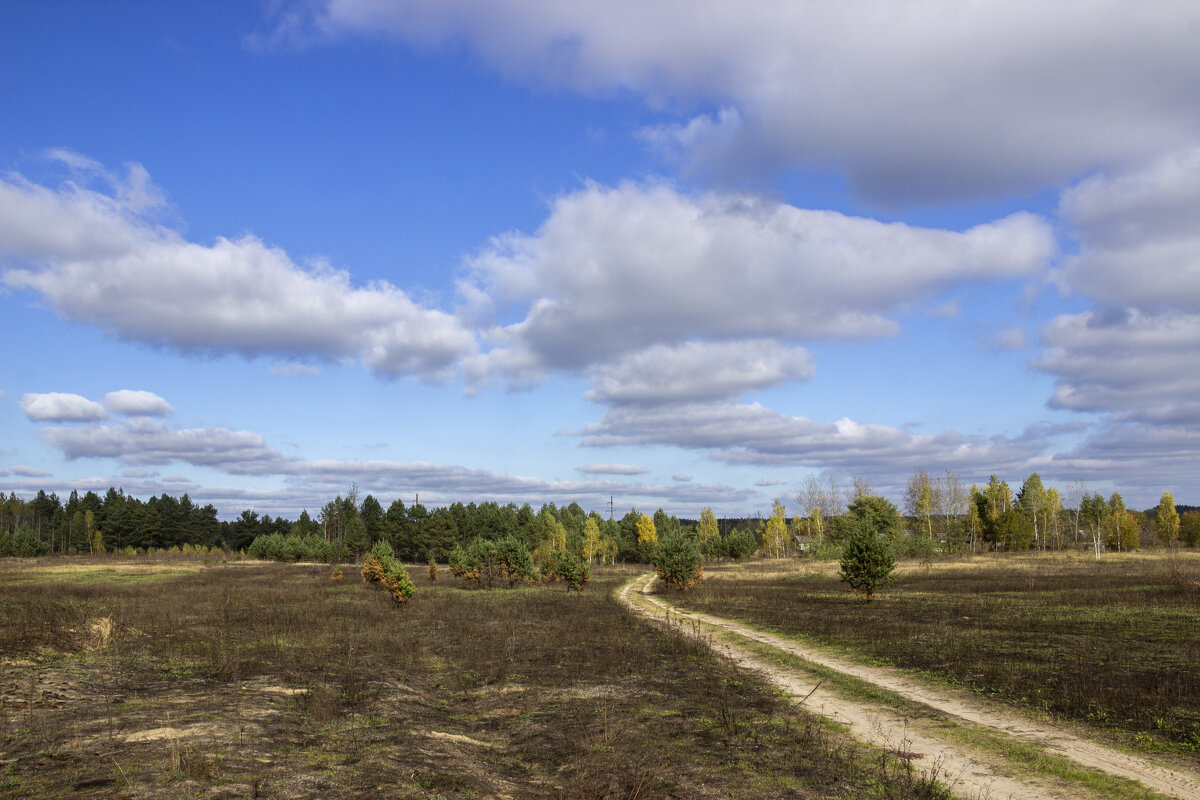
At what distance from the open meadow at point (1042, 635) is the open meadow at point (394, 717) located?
5185 millimetres

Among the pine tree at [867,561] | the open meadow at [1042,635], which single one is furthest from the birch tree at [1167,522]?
the pine tree at [867,561]

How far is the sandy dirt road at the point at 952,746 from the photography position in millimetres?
8875

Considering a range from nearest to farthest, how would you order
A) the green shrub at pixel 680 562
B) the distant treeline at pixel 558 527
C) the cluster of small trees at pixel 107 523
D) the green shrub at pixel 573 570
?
the green shrub at pixel 680 562, the green shrub at pixel 573 570, the distant treeline at pixel 558 527, the cluster of small trees at pixel 107 523

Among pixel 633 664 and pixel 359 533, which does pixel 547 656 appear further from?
pixel 359 533

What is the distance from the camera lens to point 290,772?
346 inches

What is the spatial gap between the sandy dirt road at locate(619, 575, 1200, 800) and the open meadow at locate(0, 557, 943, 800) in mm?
710

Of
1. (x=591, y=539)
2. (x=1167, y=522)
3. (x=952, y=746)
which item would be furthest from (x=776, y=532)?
(x=952, y=746)

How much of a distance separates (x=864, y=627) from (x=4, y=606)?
112 feet

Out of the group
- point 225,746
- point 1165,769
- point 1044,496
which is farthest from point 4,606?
point 1044,496

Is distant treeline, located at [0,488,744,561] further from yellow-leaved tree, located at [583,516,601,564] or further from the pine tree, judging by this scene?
the pine tree

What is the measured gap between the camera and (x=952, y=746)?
Result: 1095cm

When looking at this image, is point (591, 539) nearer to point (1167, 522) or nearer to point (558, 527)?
point (558, 527)

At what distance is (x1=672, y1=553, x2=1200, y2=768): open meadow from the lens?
1282cm

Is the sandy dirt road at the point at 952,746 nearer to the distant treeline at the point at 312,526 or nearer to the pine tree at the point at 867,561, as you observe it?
the pine tree at the point at 867,561
